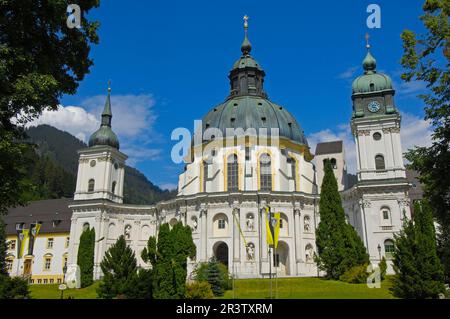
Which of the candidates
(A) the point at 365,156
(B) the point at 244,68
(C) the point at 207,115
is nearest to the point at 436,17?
(A) the point at 365,156

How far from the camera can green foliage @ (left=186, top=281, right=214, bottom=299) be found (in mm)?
30344

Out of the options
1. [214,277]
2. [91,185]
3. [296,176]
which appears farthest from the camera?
[91,185]

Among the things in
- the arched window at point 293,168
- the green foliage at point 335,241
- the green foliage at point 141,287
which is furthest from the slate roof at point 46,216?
the green foliage at point 335,241

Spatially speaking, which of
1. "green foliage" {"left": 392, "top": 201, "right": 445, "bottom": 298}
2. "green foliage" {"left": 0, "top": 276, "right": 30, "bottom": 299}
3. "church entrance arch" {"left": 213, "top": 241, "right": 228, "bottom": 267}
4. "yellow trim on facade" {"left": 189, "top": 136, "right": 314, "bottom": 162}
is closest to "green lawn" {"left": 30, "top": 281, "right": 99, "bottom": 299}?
"green foliage" {"left": 0, "top": 276, "right": 30, "bottom": 299}

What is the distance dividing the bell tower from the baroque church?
0.15 m

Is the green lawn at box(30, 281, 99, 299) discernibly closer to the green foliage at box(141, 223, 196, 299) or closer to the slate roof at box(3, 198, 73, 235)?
the green foliage at box(141, 223, 196, 299)

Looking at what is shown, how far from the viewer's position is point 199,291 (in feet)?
101

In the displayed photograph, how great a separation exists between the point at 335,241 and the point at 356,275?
3903 mm

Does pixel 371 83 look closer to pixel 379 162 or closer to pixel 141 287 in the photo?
pixel 379 162

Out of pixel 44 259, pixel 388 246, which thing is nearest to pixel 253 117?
pixel 388 246

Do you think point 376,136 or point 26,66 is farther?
point 376,136

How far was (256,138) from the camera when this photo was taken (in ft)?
188
